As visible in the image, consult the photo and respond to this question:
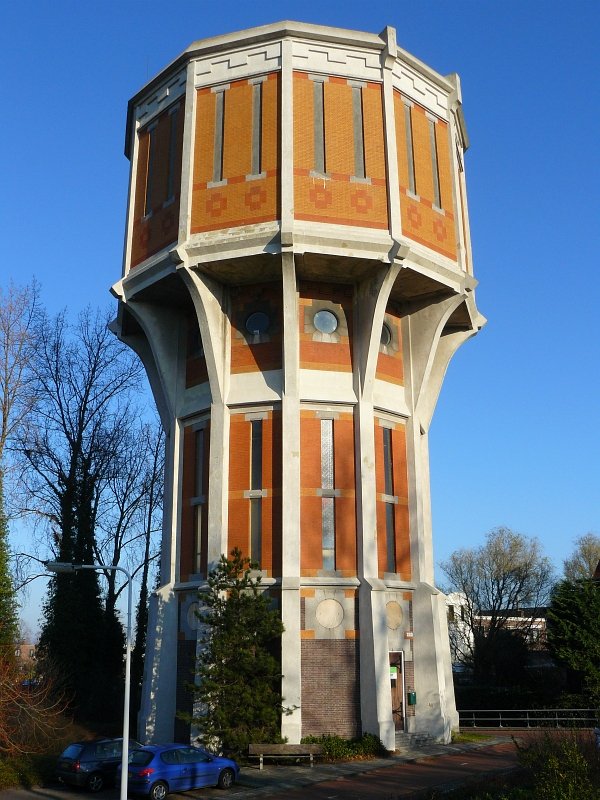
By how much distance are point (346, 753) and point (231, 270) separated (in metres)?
14.2

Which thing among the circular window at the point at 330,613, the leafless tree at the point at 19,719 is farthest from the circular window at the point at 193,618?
the leafless tree at the point at 19,719

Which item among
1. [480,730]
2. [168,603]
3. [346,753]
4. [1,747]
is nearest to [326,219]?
[168,603]

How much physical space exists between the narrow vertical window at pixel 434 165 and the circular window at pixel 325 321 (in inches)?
212

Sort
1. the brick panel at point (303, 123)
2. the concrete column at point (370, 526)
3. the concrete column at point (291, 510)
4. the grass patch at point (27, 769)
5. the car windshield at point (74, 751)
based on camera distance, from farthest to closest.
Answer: the brick panel at point (303, 123) → the concrete column at point (370, 526) → the concrete column at point (291, 510) → the car windshield at point (74, 751) → the grass patch at point (27, 769)

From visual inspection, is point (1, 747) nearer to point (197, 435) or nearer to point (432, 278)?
point (197, 435)

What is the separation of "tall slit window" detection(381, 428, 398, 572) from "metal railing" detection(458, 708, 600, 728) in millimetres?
9707

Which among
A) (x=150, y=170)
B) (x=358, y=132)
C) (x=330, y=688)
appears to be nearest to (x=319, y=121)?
(x=358, y=132)

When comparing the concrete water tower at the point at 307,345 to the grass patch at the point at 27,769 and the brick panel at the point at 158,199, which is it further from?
the grass patch at the point at 27,769

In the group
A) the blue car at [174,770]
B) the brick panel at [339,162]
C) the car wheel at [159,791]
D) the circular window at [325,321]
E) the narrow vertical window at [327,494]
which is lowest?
the car wheel at [159,791]

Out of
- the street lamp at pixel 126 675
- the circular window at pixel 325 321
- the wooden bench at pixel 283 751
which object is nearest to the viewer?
the street lamp at pixel 126 675

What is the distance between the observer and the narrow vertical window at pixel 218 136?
1000 inches

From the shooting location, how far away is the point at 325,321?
84.0ft

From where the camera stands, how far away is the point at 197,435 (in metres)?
26.3

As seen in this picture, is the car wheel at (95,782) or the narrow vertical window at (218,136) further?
the narrow vertical window at (218,136)
